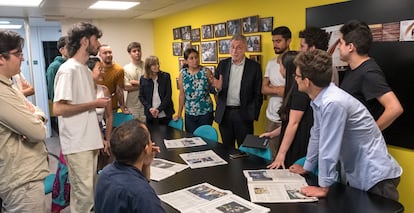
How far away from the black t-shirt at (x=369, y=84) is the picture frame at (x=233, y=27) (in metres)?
2.32

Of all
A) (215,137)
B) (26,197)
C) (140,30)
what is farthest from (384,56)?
(140,30)

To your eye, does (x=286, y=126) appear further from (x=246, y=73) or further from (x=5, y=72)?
(x=5, y=72)

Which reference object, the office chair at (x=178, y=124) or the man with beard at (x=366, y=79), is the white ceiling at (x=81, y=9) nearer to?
the office chair at (x=178, y=124)

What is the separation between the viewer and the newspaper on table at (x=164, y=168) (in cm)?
200

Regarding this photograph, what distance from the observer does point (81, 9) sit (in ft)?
16.1

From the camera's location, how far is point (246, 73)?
3430mm

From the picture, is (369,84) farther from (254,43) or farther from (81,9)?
(81,9)

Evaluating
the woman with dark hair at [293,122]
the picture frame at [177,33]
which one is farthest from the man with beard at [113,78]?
the woman with dark hair at [293,122]

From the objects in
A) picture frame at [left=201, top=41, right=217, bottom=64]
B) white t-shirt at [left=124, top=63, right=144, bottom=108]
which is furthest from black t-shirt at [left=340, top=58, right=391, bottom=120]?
white t-shirt at [left=124, top=63, right=144, bottom=108]

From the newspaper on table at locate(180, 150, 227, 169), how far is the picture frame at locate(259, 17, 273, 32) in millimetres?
1974

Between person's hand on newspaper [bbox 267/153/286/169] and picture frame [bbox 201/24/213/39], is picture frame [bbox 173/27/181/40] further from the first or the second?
person's hand on newspaper [bbox 267/153/286/169]

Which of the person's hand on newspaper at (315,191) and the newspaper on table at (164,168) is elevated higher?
the person's hand on newspaper at (315,191)

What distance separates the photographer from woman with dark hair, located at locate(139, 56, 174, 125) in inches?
152

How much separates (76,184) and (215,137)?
132cm
